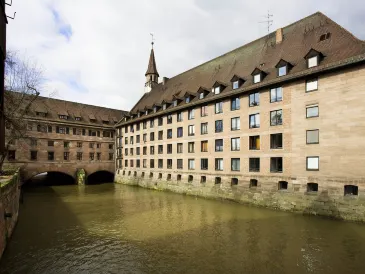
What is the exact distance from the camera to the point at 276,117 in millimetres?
24656

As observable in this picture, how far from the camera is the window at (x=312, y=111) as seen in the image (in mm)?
21750

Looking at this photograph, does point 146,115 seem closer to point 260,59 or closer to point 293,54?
point 260,59

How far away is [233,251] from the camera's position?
1368 centimetres

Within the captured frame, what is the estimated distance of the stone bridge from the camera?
135 feet

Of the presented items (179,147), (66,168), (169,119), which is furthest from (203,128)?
(66,168)

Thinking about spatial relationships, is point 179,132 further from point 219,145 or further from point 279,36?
point 279,36

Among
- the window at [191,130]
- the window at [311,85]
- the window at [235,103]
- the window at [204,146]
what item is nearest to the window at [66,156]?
the window at [191,130]

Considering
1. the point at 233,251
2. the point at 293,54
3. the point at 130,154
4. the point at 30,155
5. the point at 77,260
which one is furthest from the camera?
the point at 130,154

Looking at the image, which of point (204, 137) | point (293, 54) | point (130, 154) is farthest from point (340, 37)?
point (130, 154)

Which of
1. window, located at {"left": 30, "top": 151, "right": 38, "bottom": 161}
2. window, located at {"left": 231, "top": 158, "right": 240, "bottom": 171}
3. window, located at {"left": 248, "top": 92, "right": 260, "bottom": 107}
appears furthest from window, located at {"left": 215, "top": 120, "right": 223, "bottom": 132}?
window, located at {"left": 30, "top": 151, "right": 38, "bottom": 161}

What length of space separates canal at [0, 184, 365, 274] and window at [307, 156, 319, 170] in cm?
438

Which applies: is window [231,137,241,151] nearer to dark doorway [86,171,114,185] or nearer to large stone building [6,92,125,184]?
large stone building [6,92,125,184]

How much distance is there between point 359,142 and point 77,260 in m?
21.2

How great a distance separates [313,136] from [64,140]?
136ft
